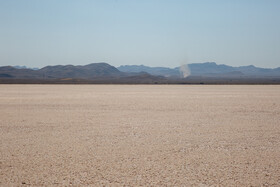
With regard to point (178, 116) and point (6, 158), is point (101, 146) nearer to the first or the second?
point (6, 158)

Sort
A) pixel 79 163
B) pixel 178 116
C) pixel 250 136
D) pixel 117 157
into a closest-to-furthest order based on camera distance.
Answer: pixel 79 163
pixel 117 157
pixel 250 136
pixel 178 116

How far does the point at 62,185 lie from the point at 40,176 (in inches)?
30.0

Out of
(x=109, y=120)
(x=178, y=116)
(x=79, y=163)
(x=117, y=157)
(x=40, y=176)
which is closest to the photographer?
(x=40, y=176)

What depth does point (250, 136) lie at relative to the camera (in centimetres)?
1044

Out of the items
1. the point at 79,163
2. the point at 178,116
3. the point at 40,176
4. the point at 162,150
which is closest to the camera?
the point at 40,176

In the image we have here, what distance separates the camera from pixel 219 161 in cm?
752

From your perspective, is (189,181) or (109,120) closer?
(189,181)

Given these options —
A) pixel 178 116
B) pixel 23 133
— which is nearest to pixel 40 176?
pixel 23 133

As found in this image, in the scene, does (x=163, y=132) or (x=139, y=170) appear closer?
(x=139, y=170)

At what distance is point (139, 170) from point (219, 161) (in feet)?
6.64

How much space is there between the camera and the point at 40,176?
6500 millimetres

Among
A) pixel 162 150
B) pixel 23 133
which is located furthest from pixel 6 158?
pixel 162 150

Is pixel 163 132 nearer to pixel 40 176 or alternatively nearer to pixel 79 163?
pixel 79 163

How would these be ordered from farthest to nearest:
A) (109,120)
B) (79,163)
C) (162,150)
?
(109,120) < (162,150) < (79,163)
